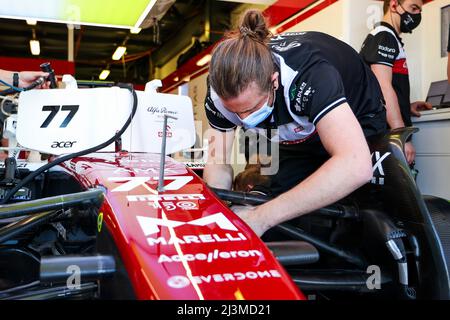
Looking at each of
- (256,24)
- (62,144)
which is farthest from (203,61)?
(256,24)

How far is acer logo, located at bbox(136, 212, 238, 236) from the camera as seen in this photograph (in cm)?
95

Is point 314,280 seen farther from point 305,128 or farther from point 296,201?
point 305,128

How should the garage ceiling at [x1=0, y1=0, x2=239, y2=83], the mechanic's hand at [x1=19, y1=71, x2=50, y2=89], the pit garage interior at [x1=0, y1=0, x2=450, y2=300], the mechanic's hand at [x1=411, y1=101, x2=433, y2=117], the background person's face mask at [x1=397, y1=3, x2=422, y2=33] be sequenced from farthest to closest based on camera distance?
1. the garage ceiling at [x1=0, y1=0, x2=239, y2=83]
2. the mechanic's hand at [x1=411, y1=101, x2=433, y2=117]
3. the background person's face mask at [x1=397, y1=3, x2=422, y2=33]
4. the mechanic's hand at [x1=19, y1=71, x2=50, y2=89]
5. the pit garage interior at [x1=0, y1=0, x2=450, y2=300]

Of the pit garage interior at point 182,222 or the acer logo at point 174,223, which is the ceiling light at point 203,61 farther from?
the acer logo at point 174,223

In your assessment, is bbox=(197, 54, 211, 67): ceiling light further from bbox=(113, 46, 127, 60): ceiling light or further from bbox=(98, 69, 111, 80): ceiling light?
bbox=(98, 69, 111, 80): ceiling light

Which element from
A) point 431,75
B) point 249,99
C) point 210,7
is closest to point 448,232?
point 249,99

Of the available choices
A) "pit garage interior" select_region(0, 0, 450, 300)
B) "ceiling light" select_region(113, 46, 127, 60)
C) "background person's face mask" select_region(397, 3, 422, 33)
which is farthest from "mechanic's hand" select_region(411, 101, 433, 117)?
"ceiling light" select_region(113, 46, 127, 60)

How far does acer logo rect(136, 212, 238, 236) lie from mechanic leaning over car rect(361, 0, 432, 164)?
150 cm

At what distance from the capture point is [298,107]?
4.35ft

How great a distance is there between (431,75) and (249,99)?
2408 millimetres

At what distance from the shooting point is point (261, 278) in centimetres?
82

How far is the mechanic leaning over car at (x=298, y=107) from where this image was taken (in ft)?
3.79

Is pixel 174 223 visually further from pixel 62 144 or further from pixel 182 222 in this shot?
pixel 62 144

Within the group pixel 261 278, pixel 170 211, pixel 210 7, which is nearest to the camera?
pixel 261 278
